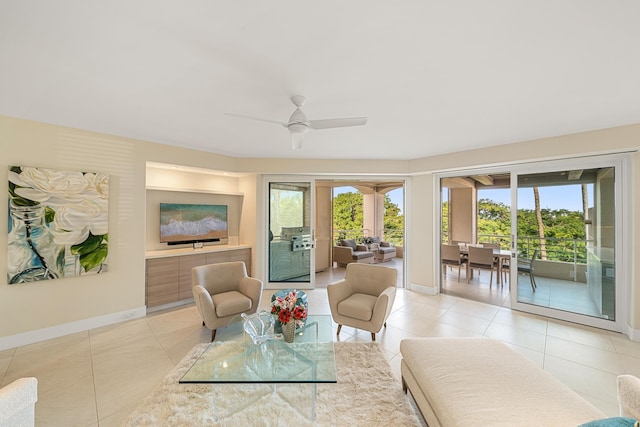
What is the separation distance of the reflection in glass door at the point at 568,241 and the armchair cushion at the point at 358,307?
279cm

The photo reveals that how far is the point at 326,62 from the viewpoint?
1.85m

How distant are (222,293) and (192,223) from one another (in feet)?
6.03

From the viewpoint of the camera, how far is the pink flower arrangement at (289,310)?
2354 millimetres

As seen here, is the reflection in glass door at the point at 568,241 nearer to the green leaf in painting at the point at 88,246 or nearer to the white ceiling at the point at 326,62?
the white ceiling at the point at 326,62

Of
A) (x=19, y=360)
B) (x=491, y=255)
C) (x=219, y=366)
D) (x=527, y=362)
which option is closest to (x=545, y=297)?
(x=491, y=255)

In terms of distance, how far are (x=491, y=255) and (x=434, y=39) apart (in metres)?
5.13

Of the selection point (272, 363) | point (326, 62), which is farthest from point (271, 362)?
point (326, 62)

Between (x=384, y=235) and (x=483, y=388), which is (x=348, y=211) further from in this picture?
(x=483, y=388)

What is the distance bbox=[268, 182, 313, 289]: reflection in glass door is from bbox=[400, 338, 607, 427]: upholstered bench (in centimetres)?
343

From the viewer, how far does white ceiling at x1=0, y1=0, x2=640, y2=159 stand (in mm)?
1418

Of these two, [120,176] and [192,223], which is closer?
[120,176]

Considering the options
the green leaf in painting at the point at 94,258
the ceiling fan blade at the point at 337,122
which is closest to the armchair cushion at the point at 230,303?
the green leaf in painting at the point at 94,258

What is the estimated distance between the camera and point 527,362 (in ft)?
6.05

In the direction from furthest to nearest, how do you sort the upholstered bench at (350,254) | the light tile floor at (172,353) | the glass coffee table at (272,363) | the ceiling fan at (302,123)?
the upholstered bench at (350,254) < the ceiling fan at (302,123) < the light tile floor at (172,353) < the glass coffee table at (272,363)
